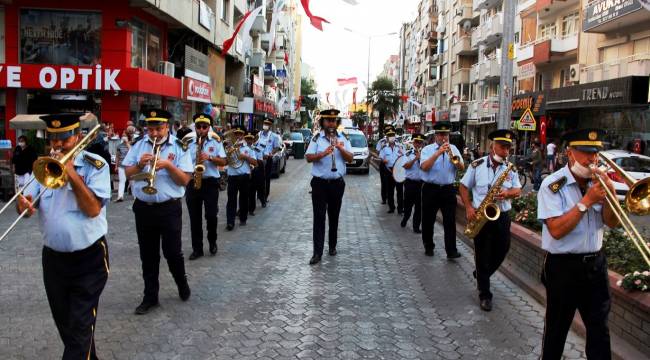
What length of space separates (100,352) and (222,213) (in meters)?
8.69

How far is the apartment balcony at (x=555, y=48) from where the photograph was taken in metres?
30.2

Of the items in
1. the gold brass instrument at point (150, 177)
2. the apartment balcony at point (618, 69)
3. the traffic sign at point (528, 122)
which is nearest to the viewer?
the gold brass instrument at point (150, 177)

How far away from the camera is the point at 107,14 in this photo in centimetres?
2142

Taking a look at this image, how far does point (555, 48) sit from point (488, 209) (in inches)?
1077

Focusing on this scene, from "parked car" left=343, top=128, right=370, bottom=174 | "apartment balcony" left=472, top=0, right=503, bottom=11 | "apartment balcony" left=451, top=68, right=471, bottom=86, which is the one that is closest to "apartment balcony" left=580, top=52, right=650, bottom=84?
"parked car" left=343, top=128, right=370, bottom=174

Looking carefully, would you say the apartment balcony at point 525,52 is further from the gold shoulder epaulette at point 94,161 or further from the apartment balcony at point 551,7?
the gold shoulder epaulette at point 94,161

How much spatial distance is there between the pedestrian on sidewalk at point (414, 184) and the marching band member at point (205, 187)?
4024mm

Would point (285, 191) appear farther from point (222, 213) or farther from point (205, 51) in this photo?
point (205, 51)

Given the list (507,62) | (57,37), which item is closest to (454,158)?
(507,62)

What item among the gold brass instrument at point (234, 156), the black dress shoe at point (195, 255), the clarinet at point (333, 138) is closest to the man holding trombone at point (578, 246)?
the clarinet at point (333, 138)

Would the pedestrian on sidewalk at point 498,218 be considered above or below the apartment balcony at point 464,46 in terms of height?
below

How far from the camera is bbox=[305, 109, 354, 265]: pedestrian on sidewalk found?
8.66m

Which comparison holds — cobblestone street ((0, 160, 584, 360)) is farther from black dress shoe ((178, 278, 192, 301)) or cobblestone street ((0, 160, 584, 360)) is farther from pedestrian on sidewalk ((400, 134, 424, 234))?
pedestrian on sidewalk ((400, 134, 424, 234))

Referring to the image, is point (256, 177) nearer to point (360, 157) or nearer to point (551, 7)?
point (360, 157)
